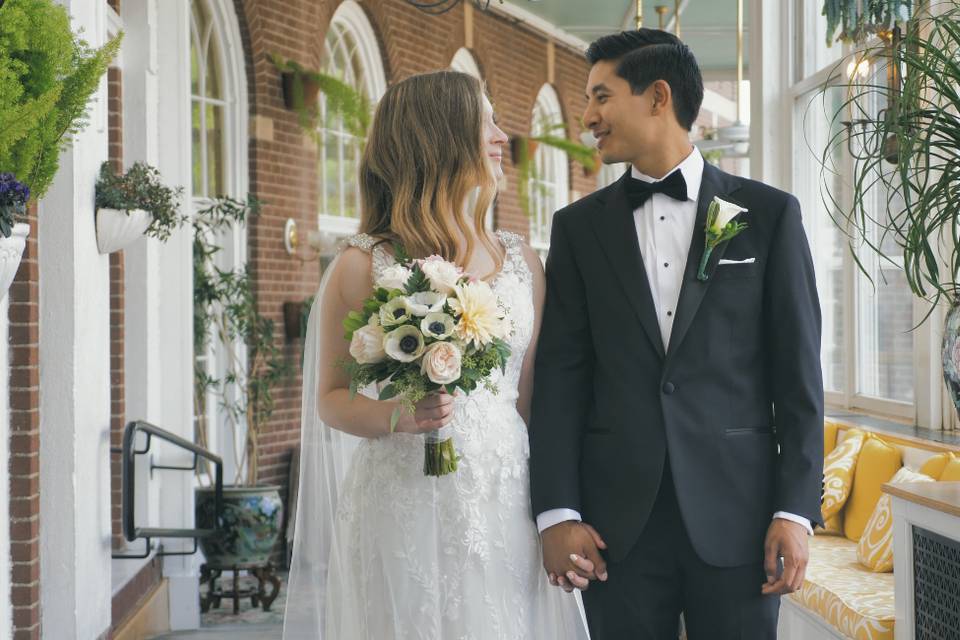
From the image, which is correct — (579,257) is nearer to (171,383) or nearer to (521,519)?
(521,519)

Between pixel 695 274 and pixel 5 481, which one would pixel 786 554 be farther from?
pixel 5 481

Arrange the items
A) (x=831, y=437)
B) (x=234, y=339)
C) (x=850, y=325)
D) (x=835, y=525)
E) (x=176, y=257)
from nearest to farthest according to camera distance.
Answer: (x=835, y=525), (x=831, y=437), (x=850, y=325), (x=176, y=257), (x=234, y=339)

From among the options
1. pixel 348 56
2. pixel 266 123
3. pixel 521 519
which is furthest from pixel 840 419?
pixel 348 56

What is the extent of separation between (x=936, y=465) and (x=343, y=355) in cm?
254

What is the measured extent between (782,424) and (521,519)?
604mm

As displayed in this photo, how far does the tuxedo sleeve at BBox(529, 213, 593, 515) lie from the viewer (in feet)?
7.89

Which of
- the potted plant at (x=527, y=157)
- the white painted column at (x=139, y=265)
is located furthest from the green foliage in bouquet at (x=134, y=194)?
the potted plant at (x=527, y=157)

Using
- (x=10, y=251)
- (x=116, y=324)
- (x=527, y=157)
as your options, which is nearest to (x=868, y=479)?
(x=10, y=251)

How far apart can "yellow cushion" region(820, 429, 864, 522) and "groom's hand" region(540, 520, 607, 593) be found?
2.98 meters

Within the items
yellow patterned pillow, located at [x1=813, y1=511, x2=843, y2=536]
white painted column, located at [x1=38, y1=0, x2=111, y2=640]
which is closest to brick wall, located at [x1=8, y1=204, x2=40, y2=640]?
white painted column, located at [x1=38, y1=0, x2=111, y2=640]

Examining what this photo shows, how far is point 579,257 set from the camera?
2508 millimetres

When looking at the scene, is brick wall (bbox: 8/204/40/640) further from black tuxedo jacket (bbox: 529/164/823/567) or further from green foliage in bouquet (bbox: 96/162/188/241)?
black tuxedo jacket (bbox: 529/164/823/567)

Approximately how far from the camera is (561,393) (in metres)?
2.43

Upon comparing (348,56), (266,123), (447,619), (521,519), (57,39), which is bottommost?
(447,619)
